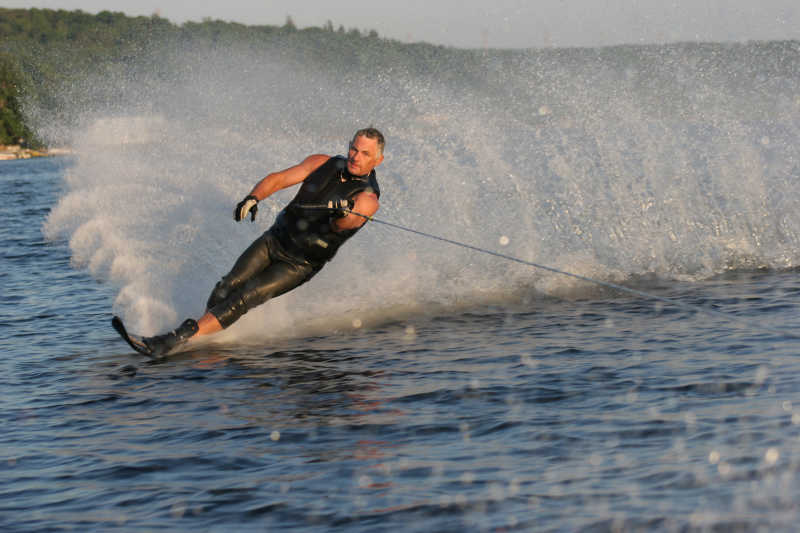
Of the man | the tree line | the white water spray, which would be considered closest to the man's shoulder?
the man

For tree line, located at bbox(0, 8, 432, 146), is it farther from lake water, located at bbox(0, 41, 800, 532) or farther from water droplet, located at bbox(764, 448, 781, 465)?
water droplet, located at bbox(764, 448, 781, 465)

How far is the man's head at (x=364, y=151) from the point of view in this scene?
23.3 feet

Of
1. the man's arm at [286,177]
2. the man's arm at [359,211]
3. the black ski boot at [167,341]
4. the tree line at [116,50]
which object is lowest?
the black ski boot at [167,341]

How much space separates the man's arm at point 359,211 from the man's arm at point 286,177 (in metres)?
0.47

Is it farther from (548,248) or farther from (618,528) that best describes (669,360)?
(548,248)

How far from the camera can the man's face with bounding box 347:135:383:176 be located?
713 centimetres

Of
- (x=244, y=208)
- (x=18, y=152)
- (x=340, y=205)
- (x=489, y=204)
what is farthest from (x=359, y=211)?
(x=18, y=152)

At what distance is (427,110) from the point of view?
14703 mm

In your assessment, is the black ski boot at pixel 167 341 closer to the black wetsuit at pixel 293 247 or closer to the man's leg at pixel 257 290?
the man's leg at pixel 257 290

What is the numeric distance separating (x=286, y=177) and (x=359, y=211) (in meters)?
0.76

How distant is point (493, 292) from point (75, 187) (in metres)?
8.74

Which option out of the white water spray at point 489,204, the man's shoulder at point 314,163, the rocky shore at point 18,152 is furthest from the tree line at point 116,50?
the man's shoulder at point 314,163

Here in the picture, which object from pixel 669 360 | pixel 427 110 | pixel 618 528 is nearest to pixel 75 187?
pixel 427 110

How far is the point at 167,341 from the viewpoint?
725 cm
